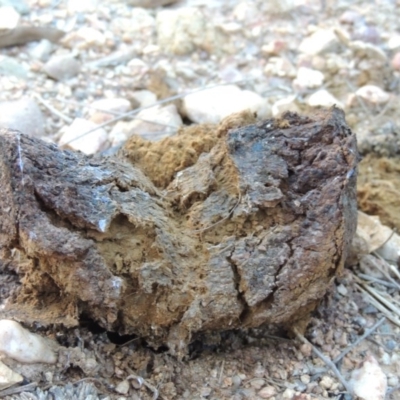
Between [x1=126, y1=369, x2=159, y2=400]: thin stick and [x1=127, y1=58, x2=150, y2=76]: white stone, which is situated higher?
[x1=126, y1=369, x2=159, y2=400]: thin stick

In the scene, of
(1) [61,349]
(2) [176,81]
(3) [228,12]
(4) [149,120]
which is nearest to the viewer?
(1) [61,349]

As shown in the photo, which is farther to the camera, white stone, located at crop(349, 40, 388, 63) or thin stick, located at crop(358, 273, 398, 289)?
white stone, located at crop(349, 40, 388, 63)

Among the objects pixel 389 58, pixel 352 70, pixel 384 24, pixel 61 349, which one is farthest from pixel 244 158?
pixel 384 24

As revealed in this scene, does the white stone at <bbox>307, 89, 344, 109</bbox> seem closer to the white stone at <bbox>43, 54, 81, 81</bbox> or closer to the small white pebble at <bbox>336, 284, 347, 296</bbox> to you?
the white stone at <bbox>43, 54, 81, 81</bbox>

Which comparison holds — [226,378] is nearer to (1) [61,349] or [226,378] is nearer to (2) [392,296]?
(1) [61,349]

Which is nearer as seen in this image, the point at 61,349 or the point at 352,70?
the point at 61,349

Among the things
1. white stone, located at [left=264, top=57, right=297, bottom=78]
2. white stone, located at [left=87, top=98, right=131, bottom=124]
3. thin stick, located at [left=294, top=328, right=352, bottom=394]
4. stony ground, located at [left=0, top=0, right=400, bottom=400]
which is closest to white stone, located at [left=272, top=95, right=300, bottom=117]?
stony ground, located at [left=0, top=0, right=400, bottom=400]
